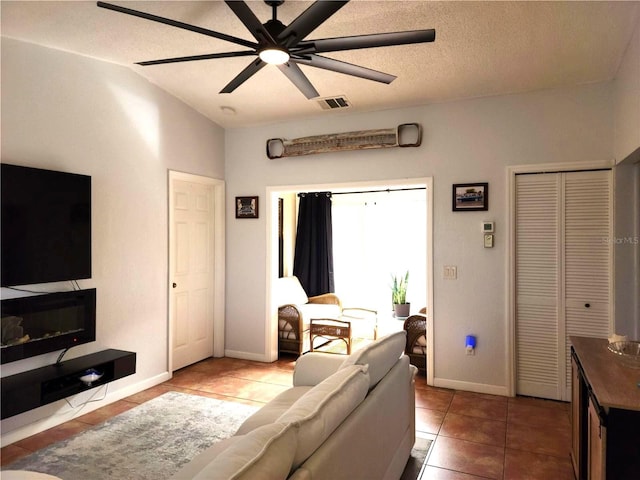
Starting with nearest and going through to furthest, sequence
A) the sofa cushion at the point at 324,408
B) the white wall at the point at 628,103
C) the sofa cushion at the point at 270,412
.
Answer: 1. the sofa cushion at the point at 324,408
2. the sofa cushion at the point at 270,412
3. the white wall at the point at 628,103

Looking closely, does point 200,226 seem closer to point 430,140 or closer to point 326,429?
point 430,140

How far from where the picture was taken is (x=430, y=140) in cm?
402

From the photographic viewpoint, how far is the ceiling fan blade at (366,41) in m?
1.95

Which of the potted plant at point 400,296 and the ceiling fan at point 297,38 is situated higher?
the ceiling fan at point 297,38

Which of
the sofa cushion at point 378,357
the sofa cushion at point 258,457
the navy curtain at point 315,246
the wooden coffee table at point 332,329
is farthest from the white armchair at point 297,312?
the sofa cushion at point 258,457

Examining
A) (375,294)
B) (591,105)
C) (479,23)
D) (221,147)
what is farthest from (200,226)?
(591,105)

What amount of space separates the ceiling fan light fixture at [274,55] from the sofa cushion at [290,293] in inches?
130

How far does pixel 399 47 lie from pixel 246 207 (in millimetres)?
2559

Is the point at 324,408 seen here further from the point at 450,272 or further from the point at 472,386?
the point at 472,386

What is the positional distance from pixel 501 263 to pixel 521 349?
0.80 meters

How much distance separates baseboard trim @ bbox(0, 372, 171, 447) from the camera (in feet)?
9.46

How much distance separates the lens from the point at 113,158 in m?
3.61

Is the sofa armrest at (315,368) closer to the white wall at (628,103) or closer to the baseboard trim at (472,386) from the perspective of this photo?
the baseboard trim at (472,386)

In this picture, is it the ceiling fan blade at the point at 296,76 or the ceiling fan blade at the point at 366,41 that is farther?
the ceiling fan blade at the point at 296,76
